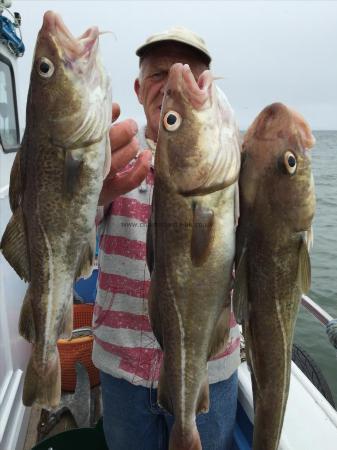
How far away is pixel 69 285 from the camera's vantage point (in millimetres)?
1622

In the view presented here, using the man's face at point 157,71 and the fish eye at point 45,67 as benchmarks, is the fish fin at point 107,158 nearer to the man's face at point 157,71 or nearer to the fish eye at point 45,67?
the fish eye at point 45,67

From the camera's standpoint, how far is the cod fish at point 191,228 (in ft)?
5.21

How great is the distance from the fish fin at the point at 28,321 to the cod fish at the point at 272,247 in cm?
80

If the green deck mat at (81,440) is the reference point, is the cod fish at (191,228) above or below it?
above

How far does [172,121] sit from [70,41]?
0.47 meters

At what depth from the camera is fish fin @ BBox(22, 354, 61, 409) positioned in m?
1.52

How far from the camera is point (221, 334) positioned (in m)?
1.75

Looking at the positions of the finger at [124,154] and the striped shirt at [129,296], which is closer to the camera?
the finger at [124,154]

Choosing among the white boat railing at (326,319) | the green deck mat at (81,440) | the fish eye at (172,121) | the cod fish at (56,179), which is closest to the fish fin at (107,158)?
the cod fish at (56,179)

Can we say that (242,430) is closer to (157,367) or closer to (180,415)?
(157,367)

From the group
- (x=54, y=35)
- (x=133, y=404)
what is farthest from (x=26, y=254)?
(x=133, y=404)

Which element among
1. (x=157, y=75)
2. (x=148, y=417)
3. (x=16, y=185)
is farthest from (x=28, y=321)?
(x=157, y=75)

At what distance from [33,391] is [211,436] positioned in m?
1.46

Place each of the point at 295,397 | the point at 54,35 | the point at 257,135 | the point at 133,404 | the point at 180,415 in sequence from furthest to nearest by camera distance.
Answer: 1. the point at 295,397
2. the point at 133,404
3. the point at 180,415
4. the point at 257,135
5. the point at 54,35
